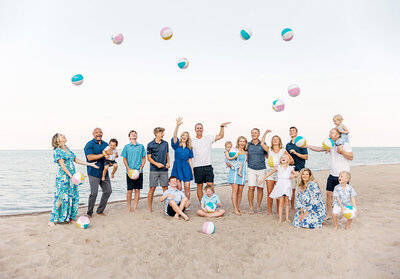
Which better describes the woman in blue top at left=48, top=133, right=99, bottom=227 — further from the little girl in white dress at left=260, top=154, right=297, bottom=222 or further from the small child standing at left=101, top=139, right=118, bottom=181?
the little girl in white dress at left=260, top=154, right=297, bottom=222

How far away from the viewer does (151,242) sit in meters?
4.28

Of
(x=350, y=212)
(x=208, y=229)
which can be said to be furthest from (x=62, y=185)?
(x=350, y=212)

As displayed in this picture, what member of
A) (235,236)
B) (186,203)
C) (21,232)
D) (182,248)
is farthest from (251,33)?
(21,232)

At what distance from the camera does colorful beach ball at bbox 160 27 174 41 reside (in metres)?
6.96

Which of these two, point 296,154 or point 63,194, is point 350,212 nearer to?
point 296,154

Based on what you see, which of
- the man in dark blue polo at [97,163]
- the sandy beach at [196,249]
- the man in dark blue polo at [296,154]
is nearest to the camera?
the sandy beach at [196,249]

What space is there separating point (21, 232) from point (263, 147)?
15.8ft

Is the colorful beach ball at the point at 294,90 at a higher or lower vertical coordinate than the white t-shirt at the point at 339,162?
higher

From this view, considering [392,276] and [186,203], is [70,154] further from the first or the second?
[392,276]

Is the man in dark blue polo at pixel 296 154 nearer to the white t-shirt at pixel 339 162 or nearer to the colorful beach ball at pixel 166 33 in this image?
the white t-shirt at pixel 339 162

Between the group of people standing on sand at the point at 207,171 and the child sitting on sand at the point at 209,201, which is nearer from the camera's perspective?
the group of people standing on sand at the point at 207,171

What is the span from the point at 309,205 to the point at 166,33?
17.1 ft

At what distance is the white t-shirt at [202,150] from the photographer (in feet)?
20.4

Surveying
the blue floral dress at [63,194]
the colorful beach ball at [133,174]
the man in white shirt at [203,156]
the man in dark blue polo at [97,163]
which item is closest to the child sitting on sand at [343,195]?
the man in white shirt at [203,156]
